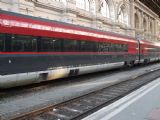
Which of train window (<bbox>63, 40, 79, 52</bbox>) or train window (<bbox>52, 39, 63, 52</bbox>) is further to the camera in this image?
train window (<bbox>63, 40, 79, 52</bbox>)

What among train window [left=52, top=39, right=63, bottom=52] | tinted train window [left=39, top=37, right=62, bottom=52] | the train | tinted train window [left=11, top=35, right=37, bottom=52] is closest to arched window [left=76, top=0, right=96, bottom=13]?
the train

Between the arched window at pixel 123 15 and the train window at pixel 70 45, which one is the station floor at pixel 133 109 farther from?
the arched window at pixel 123 15

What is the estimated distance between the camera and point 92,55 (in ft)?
64.3

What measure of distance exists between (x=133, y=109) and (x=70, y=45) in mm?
7239

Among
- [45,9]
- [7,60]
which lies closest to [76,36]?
[7,60]

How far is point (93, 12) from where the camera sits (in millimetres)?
44594

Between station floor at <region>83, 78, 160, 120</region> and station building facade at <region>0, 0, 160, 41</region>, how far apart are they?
16105 millimetres

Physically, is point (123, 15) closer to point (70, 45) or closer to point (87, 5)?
point (87, 5)

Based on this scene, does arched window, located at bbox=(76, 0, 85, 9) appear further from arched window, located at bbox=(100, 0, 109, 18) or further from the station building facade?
arched window, located at bbox=(100, 0, 109, 18)

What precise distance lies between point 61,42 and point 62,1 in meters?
21.0

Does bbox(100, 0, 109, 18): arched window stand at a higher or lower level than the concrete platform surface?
higher

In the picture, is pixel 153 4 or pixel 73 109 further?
pixel 153 4

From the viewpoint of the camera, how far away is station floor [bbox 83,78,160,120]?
905cm

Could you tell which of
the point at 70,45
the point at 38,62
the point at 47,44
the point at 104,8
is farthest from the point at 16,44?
the point at 104,8
